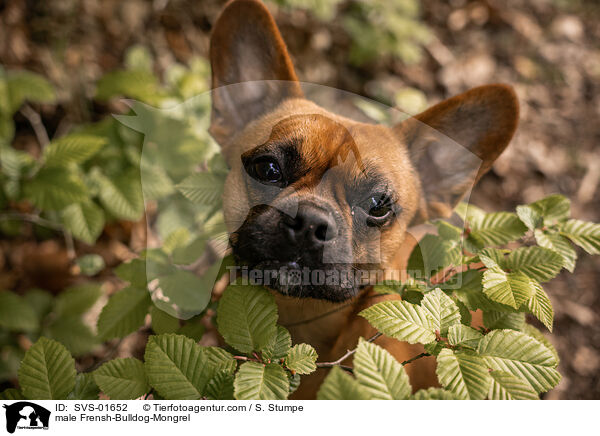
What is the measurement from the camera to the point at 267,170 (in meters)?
1.71

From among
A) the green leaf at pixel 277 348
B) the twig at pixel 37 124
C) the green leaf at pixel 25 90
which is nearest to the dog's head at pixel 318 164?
the green leaf at pixel 277 348

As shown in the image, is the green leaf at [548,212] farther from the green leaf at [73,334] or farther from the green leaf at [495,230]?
the green leaf at [73,334]

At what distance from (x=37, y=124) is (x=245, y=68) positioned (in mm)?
2067

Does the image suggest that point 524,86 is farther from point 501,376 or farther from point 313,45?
point 501,376

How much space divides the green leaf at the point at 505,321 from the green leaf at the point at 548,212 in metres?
0.35

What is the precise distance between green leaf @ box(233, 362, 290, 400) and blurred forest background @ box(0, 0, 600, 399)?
141 centimetres

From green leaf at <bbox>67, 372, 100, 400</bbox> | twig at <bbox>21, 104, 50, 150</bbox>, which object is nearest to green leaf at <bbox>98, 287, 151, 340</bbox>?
green leaf at <bbox>67, 372, 100, 400</bbox>

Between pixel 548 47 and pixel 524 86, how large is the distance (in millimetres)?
771

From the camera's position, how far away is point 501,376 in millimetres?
1167

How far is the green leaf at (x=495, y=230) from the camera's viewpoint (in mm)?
1607

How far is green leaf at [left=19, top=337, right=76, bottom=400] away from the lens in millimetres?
1270
